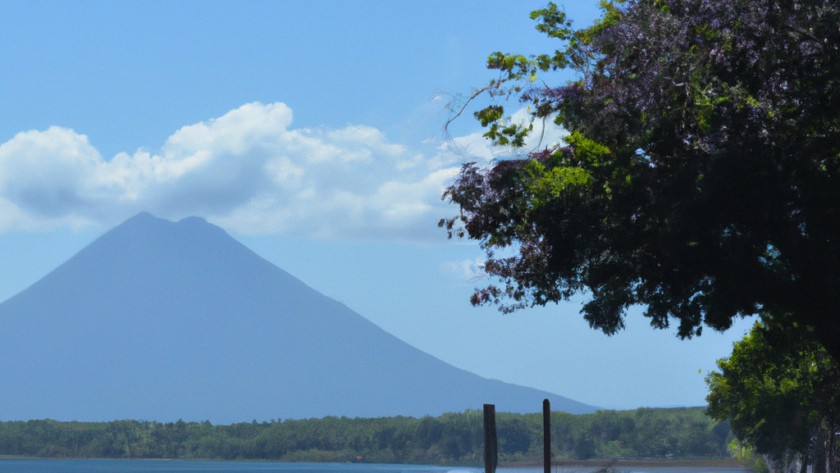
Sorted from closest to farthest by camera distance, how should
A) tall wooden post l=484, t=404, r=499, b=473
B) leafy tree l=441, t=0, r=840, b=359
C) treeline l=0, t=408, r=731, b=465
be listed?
leafy tree l=441, t=0, r=840, b=359 < tall wooden post l=484, t=404, r=499, b=473 < treeline l=0, t=408, r=731, b=465

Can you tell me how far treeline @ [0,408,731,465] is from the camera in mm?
149750

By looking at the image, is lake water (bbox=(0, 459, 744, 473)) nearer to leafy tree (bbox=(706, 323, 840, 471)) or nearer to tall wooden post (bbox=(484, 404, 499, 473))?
leafy tree (bbox=(706, 323, 840, 471))

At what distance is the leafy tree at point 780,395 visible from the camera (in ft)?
98.0

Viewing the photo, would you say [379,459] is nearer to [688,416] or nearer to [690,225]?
[688,416]

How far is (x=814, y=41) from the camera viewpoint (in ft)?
46.7

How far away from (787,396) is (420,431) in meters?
140

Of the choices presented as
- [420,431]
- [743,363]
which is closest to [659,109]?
[743,363]

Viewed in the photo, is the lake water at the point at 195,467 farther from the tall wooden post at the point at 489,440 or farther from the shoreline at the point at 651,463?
the tall wooden post at the point at 489,440

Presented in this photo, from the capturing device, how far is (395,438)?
6954 inches

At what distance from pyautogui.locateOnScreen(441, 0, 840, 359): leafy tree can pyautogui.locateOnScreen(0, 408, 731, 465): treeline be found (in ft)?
423

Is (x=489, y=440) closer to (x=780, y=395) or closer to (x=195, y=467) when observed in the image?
(x=780, y=395)

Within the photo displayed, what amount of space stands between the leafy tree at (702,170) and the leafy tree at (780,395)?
9337mm

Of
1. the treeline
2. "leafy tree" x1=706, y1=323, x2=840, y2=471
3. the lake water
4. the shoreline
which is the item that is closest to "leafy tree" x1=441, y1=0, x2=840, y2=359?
"leafy tree" x1=706, y1=323, x2=840, y2=471

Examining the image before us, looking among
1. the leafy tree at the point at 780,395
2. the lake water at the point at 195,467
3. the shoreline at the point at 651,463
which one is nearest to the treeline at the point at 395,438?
the lake water at the point at 195,467
